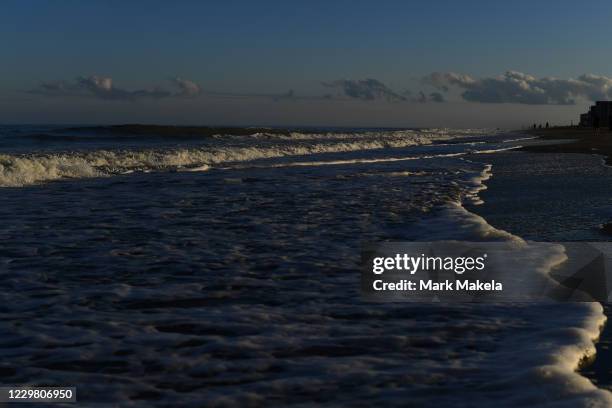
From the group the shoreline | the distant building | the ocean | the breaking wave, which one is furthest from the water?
the distant building

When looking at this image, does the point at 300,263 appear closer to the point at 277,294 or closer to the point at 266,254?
the point at 266,254

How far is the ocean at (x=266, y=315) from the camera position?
151 inches

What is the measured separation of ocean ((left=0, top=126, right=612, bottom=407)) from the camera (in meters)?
3.84

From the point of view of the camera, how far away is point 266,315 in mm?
5195

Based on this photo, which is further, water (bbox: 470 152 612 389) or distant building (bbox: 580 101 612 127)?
distant building (bbox: 580 101 612 127)

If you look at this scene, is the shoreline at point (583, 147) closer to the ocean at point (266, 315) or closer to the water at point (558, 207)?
the water at point (558, 207)

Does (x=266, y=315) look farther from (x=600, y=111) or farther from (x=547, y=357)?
(x=600, y=111)

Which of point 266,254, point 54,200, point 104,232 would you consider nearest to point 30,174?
point 54,200

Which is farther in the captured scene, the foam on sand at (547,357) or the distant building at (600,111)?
the distant building at (600,111)

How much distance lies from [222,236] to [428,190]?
6826 mm

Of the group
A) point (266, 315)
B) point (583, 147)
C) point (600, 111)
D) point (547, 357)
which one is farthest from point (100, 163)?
point (600, 111)

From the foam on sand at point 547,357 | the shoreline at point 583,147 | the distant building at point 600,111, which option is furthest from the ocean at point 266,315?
the distant building at point 600,111

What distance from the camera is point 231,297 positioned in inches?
225

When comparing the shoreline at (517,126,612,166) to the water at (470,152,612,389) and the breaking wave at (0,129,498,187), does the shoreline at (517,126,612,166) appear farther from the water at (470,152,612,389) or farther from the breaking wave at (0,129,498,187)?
the breaking wave at (0,129,498,187)
